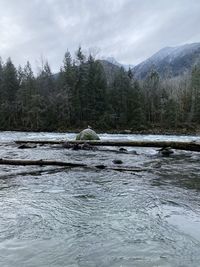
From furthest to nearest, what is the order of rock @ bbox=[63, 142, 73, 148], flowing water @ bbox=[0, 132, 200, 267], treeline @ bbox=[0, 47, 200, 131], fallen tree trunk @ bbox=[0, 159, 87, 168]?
1. treeline @ bbox=[0, 47, 200, 131]
2. rock @ bbox=[63, 142, 73, 148]
3. fallen tree trunk @ bbox=[0, 159, 87, 168]
4. flowing water @ bbox=[0, 132, 200, 267]

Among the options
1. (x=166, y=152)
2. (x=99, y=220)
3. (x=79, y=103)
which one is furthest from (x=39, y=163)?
(x=79, y=103)

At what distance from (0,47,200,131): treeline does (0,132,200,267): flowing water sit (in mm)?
59879

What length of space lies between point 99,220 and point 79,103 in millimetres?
70824

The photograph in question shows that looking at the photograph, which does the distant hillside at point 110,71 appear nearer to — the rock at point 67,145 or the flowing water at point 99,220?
the rock at point 67,145

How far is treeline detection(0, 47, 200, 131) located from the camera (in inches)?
2904

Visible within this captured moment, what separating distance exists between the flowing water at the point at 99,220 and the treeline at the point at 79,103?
2357 inches

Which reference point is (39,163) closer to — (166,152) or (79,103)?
(166,152)

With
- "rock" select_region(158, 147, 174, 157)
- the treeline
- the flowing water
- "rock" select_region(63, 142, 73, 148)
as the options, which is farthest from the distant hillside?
the flowing water

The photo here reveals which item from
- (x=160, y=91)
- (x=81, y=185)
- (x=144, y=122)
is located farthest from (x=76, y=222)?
→ (x=160, y=91)

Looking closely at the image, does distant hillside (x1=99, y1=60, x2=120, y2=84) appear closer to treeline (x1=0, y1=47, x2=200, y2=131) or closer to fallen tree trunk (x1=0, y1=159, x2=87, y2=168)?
treeline (x1=0, y1=47, x2=200, y2=131)

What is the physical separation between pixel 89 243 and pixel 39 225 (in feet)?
4.29

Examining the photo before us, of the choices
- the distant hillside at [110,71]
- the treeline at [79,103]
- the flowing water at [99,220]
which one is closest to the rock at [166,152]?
the flowing water at [99,220]

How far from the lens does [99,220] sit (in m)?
6.56

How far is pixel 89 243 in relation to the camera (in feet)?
17.8
